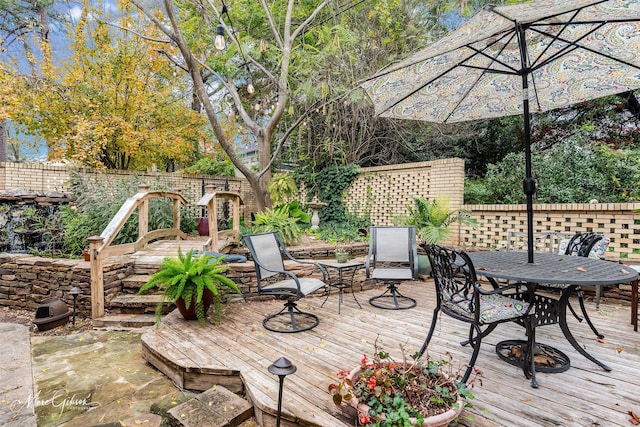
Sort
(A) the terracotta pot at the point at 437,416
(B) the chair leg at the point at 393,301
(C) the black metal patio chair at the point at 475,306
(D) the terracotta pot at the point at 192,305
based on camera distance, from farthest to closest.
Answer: (B) the chair leg at the point at 393,301
(D) the terracotta pot at the point at 192,305
(C) the black metal patio chair at the point at 475,306
(A) the terracotta pot at the point at 437,416

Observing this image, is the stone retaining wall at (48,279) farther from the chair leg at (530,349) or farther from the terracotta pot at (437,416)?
the chair leg at (530,349)

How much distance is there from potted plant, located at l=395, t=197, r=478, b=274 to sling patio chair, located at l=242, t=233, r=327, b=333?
2.19 metres

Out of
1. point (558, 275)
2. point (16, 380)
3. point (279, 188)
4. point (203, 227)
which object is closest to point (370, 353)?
point (558, 275)

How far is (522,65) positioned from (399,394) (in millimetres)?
2310

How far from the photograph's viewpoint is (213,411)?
192cm

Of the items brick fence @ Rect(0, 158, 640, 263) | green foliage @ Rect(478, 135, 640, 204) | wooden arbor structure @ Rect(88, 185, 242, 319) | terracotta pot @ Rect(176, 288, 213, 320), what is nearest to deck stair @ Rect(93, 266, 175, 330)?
wooden arbor structure @ Rect(88, 185, 242, 319)

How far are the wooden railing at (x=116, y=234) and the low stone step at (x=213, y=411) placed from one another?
7.01 ft

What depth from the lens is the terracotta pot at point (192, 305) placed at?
10.3ft

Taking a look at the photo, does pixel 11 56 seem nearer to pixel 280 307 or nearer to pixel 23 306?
pixel 23 306

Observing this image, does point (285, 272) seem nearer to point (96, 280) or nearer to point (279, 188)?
point (96, 280)

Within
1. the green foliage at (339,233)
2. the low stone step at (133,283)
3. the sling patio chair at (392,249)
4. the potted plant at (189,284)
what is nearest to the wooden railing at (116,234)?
the low stone step at (133,283)

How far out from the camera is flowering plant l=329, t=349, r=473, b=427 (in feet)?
5.09

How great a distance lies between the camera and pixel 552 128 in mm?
7184

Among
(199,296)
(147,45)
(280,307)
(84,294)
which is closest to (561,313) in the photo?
(280,307)
